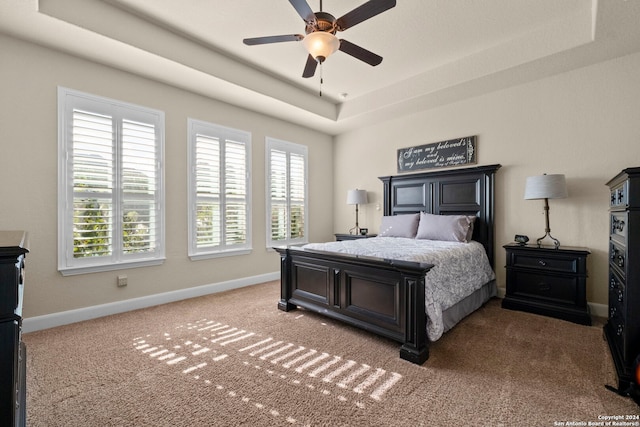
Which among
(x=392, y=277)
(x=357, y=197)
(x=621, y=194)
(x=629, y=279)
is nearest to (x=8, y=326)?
(x=392, y=277)

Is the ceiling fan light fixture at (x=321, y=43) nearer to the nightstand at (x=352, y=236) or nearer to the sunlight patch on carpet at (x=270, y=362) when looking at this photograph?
the sunlight patch on carpet at (x=270, y=362)

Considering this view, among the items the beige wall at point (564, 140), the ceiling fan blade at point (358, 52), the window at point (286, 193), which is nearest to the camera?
the ceiling fan blade at point (358, 52)

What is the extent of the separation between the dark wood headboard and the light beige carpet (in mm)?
1311

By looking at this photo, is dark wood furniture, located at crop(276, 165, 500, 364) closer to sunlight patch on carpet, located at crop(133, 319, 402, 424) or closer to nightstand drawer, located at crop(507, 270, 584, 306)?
sunlight patch on carpet, located at crop(133, 319, 402, 424)

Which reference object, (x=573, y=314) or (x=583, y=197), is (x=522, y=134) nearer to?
(x=583, y=197)

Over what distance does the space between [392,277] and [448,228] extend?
178 cm

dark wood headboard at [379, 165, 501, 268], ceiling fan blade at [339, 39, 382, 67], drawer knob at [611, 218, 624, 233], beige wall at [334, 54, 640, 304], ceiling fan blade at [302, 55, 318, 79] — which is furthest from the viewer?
dark wood headboard at [379, 165, 501, 268]

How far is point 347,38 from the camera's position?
3375 millimetres

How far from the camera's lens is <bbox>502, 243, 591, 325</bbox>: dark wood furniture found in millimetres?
3086

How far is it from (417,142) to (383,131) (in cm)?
73

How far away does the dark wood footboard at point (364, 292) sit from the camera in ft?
7.60

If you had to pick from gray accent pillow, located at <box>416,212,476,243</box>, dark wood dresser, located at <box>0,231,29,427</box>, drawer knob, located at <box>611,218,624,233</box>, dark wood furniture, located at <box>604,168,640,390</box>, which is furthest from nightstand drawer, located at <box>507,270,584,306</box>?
dark wood dresser, located at <box>0,231,29,427</box>

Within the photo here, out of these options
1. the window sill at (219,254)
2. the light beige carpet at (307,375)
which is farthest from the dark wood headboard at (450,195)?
the window sill at (219,254)

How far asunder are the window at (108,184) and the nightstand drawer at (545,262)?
434 centimetres
